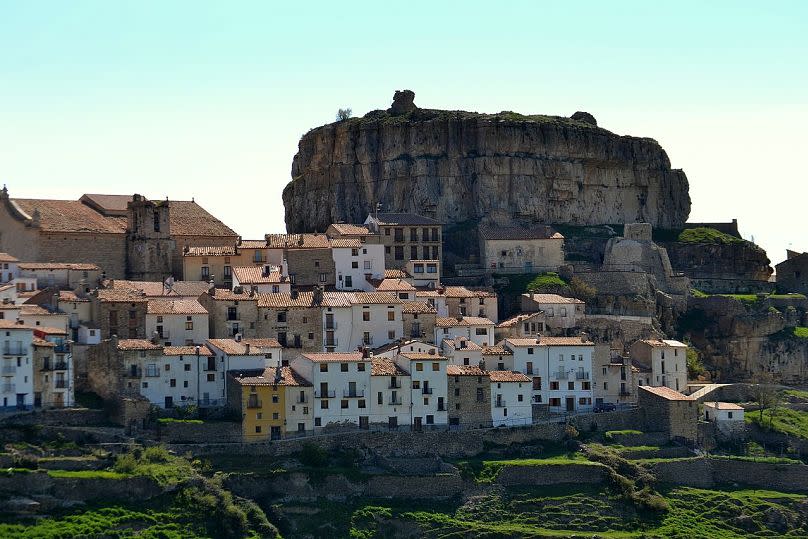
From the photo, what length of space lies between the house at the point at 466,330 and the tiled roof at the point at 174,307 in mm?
14376

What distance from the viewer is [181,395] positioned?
279 feet

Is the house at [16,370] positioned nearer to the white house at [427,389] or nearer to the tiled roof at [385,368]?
the tiled roof at [385,368]

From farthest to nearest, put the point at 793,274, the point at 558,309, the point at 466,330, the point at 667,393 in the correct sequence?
1. the point at 793,274
2. the point at 558,309
3. the point at 466,330
4. the point at 667,393

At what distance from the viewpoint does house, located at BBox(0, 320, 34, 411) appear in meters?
80.1

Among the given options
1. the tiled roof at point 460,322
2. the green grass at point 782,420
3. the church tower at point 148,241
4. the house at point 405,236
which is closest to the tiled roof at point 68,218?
the church tower at point 148,241

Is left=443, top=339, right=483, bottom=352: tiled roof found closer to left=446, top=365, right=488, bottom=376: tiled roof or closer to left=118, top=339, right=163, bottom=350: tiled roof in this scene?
left=446, top=365, right=488, bottom=376: tiled roof

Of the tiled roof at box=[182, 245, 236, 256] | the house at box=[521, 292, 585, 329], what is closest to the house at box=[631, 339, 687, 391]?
the house at box=[521, 292, 585, 329]

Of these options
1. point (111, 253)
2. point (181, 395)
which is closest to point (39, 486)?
point (181, 395)

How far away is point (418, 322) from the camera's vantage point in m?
95.9

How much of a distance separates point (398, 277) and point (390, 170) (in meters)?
18.3

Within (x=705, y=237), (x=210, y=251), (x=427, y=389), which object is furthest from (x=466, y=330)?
(x=705, y=237)

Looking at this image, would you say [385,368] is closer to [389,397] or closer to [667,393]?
[389,397]

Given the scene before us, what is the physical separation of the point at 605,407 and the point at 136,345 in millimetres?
28127

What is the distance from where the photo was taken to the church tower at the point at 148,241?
10231 cm
